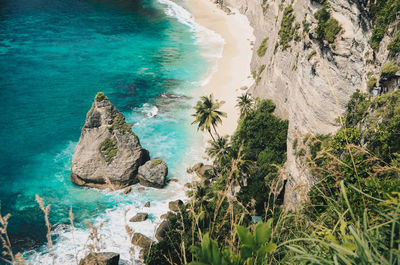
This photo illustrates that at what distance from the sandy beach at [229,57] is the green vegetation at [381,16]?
29.1 metres

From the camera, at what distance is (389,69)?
57.9 ft

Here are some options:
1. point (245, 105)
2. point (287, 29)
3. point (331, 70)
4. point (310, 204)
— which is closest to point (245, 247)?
Result: point (310, 204)

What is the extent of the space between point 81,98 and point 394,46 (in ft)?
180

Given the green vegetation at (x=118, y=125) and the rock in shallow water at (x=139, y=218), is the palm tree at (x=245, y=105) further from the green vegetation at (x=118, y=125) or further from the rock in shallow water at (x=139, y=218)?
the rock in shallow water at (x=139, y=218)

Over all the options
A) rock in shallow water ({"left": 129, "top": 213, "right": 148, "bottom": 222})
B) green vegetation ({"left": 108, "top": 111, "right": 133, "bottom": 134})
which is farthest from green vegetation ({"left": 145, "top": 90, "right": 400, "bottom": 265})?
green vegetation ({"left": 108, "top": 111, "right": 133, "bottom": 134})

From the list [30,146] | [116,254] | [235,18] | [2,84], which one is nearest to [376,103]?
[116,254]

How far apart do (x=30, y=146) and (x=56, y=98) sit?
15.0 meters

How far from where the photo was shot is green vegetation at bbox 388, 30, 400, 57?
17.5 meters

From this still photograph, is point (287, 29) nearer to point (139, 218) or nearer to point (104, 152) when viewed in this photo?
point (104, 152)

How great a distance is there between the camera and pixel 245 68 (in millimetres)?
67562

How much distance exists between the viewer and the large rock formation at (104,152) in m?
38.8

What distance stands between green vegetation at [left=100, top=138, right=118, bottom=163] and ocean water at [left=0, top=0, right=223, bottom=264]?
4616 mm

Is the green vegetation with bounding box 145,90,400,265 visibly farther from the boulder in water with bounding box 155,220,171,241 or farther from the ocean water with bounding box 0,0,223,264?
the ocean water with bounding box 0,0,223,264

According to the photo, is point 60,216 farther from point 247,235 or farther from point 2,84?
point 2,84
